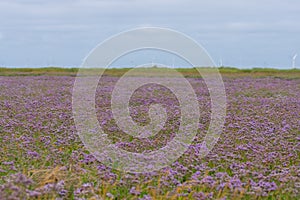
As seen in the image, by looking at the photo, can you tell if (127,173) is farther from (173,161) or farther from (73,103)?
(73,103)

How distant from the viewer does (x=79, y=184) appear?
613 centimetres

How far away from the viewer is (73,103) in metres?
15.9

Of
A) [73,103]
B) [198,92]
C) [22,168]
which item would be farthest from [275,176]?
[198,92]

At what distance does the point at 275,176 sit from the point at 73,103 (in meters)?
9.53

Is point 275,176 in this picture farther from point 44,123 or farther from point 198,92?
point 198,92

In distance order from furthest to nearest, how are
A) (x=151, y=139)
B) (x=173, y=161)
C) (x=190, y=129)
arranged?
(x=190, y=129)
(x=151, y=139)
(x=173, y=161)

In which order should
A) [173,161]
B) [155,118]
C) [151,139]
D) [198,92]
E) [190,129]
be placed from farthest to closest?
[198,92], [155,118], [190,129], [151,139], [173,161]

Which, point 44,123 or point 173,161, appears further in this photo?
point 44,123

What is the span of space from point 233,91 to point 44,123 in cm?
1139

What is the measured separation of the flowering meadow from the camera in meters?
6.20

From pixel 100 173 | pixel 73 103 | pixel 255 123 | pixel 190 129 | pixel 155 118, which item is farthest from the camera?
pixel 73 103

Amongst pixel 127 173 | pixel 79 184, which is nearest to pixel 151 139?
pixel 127 173

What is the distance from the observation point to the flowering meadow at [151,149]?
6201mm

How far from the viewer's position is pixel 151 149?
9125 millimetres
